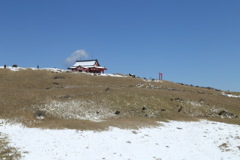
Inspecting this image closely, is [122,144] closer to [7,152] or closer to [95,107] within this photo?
[7,152]

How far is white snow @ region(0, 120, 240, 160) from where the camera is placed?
1780 cm

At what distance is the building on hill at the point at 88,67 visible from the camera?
92812 millimetres

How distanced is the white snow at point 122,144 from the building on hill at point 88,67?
67702mm

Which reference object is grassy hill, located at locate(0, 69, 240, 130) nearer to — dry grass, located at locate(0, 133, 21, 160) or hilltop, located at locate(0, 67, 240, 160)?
hilltop, located at locate(0, 67, 240, 160)

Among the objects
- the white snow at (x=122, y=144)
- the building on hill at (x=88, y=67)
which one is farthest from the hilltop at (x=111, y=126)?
the building on hill at (x=88, y=67)

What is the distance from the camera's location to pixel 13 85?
52.2 meters

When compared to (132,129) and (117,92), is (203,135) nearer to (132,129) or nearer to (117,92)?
(132,129)

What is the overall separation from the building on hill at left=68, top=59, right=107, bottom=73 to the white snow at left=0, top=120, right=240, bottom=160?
222ft

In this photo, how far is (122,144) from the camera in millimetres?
21156

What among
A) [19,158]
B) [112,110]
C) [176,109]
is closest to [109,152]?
[19,158]

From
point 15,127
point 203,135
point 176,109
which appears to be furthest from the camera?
point 176,109

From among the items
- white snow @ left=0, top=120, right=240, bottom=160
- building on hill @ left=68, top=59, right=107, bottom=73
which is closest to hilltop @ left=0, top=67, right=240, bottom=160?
white snow @ left=0, top=120, right=240, bottom=160

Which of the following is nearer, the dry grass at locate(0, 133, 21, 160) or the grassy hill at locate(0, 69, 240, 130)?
the dry grass at locate(0, 133, 21, 160)

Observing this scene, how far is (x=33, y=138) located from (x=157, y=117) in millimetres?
22701
